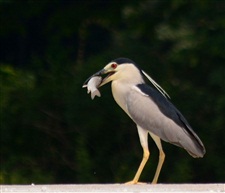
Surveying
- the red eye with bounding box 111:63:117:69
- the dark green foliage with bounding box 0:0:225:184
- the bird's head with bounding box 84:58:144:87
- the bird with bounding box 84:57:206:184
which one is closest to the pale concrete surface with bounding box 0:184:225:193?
the bird with bounding box 84:57:206:184

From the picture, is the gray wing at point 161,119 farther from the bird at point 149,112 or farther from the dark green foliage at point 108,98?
the dark green foliage at point 108,98

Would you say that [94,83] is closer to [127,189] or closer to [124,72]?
[124,72]

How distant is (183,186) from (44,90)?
692 cm

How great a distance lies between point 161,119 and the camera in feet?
36.8

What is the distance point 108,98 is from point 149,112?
4634 mm

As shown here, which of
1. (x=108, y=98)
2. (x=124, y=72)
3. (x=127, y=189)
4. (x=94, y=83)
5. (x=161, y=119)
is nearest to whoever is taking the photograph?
(x=127, y=189)

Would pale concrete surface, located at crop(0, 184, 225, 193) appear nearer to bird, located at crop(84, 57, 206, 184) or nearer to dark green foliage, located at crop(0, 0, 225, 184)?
bird, located at crop(84, 57, 206, 184)

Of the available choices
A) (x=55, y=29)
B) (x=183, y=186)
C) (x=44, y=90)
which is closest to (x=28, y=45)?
(x=55, y=29)

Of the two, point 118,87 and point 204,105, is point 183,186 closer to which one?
point 118,87

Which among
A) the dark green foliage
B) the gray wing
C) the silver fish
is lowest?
the dark green foliage

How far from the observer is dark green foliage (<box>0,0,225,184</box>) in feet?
51.6

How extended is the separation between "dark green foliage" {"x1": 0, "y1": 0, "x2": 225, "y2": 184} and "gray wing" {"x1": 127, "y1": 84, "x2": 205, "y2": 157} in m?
3.98

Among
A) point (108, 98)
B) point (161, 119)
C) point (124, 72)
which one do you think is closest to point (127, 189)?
point (161, 119)

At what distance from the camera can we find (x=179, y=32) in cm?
1628
